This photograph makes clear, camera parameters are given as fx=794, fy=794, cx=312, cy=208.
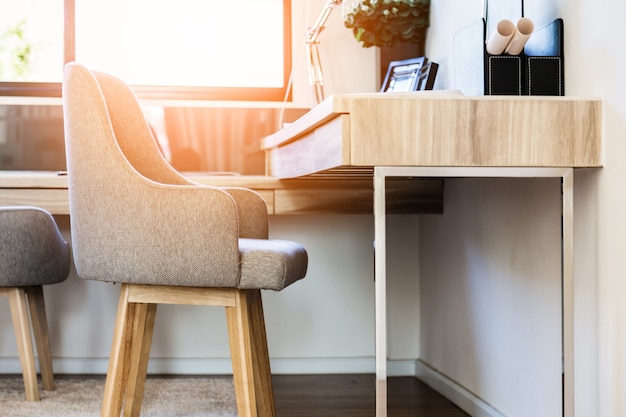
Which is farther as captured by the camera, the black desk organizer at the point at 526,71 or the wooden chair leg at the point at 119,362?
the wooden chair leg at the point at 119,362

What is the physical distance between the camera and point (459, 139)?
57.4 inches

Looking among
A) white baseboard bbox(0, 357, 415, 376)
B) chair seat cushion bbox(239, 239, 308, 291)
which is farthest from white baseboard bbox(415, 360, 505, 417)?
chair seat cushion bbox(239, 239, 308, 291)

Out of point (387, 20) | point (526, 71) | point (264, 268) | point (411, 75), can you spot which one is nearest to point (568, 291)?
point (526, 71)

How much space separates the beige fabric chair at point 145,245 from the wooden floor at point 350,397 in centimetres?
Answer: 67

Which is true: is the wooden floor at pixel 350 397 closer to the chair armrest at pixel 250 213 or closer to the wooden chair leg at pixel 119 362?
the chair armrest at pixel 250 213

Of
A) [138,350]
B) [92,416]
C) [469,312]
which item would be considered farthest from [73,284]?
[469,312]

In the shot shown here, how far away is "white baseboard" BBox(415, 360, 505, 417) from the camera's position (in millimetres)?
2252

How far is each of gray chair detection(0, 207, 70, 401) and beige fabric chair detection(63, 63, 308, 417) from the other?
1.88 ft

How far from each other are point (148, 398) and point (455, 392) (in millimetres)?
965

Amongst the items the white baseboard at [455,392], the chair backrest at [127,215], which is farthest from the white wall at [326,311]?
the chair backrest at [127,215]

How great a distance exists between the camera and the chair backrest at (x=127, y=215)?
5.50ft

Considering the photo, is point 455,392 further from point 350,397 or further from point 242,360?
point 242,360

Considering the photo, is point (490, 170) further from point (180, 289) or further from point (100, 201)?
point (100, 201)

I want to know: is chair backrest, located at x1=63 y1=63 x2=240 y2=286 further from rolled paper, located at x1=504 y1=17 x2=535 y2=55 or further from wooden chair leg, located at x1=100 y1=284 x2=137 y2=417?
rolled paper, located at x1=504 y1=17 x2=535 y2=55
